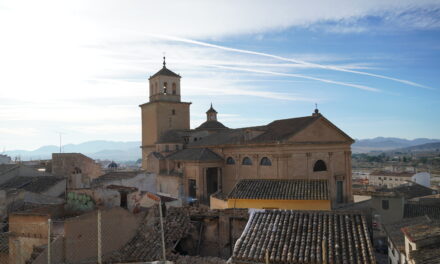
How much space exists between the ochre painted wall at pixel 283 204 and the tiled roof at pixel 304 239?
6.58 m

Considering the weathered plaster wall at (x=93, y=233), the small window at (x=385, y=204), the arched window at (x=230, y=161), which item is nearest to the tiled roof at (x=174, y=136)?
the arched window at (x=230, y=161)

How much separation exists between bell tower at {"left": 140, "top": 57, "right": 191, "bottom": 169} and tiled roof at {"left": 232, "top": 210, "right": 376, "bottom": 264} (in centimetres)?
3179

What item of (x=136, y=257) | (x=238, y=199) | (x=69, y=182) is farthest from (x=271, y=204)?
(x=69, y=182)

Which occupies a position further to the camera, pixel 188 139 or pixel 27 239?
pixel 188 139

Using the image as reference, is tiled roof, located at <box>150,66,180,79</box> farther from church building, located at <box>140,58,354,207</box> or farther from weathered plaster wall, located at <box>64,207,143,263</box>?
weathered plaster wall, located at <box>64,207,143,263</box>

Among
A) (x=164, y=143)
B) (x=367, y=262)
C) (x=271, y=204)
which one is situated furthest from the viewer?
(x=164, y=143)

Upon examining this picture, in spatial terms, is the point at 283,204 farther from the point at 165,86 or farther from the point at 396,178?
the point at 396,178

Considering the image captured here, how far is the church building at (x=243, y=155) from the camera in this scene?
1126 inches

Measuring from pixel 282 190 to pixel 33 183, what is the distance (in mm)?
12417

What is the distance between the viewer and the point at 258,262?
9.46 meters

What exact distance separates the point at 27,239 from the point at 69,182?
9.58 meters

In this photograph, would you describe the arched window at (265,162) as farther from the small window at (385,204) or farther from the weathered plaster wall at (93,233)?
the weathered plaster wall at (93,233)

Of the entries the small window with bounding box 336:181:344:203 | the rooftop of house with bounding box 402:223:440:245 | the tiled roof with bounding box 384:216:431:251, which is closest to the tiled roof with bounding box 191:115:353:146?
the small window with bounding box 336:181:344:203

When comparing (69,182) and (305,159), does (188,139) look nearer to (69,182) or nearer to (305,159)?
(305,159)
